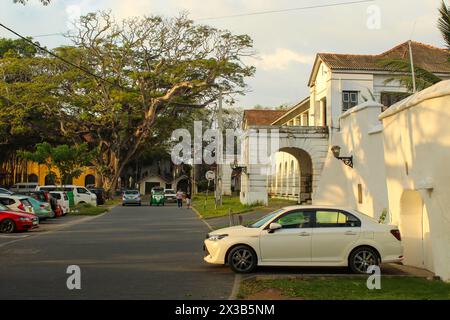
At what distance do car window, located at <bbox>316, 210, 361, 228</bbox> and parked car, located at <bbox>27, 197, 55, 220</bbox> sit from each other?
18230 millimetres

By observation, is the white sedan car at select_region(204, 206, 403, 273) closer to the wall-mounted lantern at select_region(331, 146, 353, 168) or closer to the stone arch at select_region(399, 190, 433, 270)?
the stone arch at select_region(399, 190, 433, 270)

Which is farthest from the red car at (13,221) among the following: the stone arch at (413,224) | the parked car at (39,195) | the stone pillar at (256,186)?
the stone pillar at (256,186)

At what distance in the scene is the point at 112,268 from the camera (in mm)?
11703

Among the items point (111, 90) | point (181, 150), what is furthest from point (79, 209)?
point (181, 150)

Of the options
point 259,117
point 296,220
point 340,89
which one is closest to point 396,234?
point 296,220

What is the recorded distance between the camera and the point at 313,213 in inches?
452

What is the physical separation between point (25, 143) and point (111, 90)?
16.3 metres

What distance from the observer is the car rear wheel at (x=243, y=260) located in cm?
1123

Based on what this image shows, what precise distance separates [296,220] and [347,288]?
2.36 m

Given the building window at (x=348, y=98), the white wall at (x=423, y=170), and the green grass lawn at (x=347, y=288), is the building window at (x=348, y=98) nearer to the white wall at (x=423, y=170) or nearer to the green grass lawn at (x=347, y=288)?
the white wall at (x=423, y=170)

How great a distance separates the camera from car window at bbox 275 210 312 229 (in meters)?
11.4

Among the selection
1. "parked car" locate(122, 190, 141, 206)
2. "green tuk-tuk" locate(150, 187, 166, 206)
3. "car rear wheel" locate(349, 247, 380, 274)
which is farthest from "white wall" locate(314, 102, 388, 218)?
"green tuk-tuk" locate(150, 187, 166, 206)

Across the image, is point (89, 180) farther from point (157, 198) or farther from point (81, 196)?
point (81, 196)
